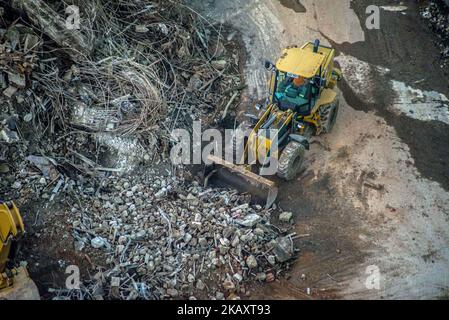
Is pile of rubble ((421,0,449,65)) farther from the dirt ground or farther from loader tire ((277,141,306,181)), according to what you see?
loader tire ((277,141,306,181))

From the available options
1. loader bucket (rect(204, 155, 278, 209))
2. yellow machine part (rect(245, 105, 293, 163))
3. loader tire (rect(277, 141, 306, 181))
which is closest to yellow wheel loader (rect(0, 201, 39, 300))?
loader bucket (rect(204, 155, 278, 209))

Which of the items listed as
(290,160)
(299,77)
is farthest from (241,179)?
(299,77)

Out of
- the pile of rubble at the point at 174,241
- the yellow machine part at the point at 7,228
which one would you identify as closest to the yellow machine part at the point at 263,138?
the pile of rubble at the point at 174,241

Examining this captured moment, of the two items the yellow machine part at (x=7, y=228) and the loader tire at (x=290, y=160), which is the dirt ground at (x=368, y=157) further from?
the yellow machine part at (x=7, y=228)

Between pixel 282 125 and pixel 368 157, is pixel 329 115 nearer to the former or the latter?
pixel 368 157

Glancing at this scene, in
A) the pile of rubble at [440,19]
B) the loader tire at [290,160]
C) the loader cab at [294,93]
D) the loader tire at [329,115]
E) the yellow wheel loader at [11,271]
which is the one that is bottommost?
the yellow wheel loader at [11,271]

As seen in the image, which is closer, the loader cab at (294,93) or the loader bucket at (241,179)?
the loader bucket at (241,179)

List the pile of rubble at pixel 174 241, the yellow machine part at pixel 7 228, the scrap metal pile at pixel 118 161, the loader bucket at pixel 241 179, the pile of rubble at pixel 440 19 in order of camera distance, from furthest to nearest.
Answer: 1. the pile of rubble at pixel 440 19
2. the loader bucket at pixel 241 179
3. the scrap metal pile at pixel 118 161
4. the pile of rubble at pixel 174 241
5. the yellow machine part at pixel 7 228
